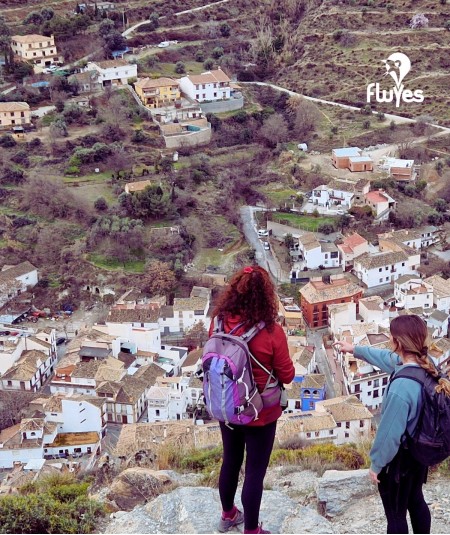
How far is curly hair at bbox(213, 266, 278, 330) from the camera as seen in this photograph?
362cm

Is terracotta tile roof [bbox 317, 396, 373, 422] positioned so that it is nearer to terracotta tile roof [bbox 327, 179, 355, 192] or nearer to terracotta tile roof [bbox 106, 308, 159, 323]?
terracotta tile roof [bbox 106, 308, 159, 323]

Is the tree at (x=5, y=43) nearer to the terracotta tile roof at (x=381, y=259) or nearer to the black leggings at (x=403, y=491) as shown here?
the terracotta tile roof at (x=381, y=259)

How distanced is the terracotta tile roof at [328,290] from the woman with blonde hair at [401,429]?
1465cm

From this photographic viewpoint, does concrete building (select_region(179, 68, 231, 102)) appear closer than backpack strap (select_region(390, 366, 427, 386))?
No

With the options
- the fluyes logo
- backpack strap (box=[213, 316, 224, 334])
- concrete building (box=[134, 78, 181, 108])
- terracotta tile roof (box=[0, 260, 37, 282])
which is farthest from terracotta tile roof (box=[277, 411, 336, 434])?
the fluyes logo

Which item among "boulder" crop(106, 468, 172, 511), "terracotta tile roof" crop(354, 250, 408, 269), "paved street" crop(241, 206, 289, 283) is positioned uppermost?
"boulder" crop(106, 468, 172, 511)

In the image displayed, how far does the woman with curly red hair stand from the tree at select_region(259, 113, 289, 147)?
24.1 m

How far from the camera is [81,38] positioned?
105 feet

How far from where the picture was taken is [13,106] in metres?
26.4

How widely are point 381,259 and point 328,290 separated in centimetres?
223

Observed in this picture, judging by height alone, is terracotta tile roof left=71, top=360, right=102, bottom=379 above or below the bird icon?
below

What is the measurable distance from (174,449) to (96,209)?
1604cm

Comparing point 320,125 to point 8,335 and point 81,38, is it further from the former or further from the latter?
point 8,335

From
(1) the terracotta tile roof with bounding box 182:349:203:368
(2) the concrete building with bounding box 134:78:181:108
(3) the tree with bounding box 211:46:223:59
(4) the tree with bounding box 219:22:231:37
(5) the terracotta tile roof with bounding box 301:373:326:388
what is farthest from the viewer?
(4) the tree with bounding box 219:22:231:37
